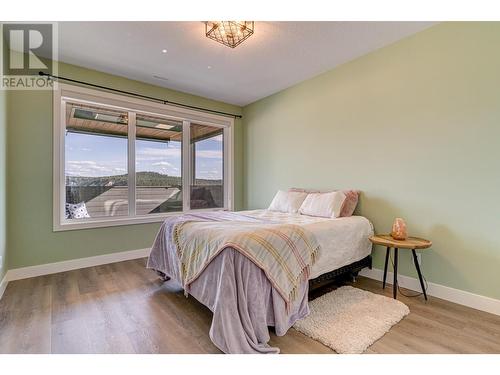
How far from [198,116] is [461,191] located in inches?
144

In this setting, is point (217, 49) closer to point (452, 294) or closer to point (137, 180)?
point (137, 180)

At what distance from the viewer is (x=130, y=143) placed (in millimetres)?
3590

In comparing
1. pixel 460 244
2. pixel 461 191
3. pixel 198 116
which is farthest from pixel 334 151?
pixel 198 116

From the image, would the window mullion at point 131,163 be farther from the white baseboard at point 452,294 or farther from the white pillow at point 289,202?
the white baseboard at point 452,294

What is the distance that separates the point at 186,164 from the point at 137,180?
0.84m

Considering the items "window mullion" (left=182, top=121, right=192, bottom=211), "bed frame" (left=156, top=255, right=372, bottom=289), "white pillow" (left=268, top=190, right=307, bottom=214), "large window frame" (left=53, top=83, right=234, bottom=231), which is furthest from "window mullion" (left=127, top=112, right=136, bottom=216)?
"white pillow" (left=268, top=190, right=307, bottom=214)

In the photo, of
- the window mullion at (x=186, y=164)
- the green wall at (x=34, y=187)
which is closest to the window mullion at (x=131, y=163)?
the green wall at (x=34, y=187)

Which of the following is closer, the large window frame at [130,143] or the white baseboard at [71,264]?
the white baseboard at [71,264]

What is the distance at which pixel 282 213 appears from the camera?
318 cm

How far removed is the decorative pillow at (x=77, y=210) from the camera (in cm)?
316

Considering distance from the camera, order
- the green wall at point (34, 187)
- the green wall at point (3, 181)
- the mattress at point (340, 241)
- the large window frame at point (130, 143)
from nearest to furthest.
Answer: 1. the mattress at point (340, 241)
2. the green wall at point (3, 181)
3. the green wall at point (34, 187)
4. the large window frame at point (130, 143)

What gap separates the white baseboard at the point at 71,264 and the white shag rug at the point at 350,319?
2.65m
